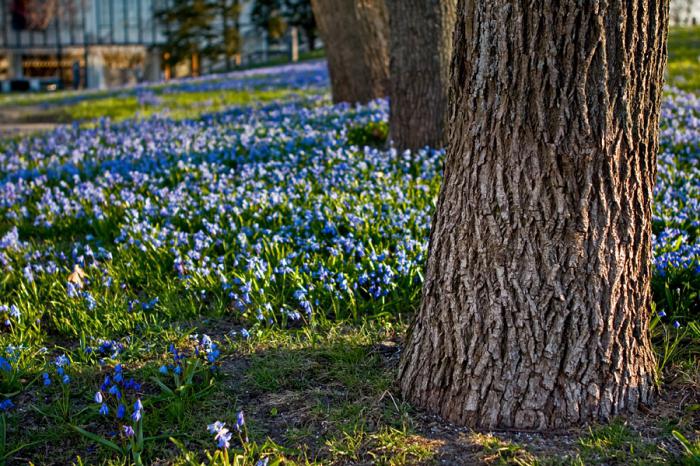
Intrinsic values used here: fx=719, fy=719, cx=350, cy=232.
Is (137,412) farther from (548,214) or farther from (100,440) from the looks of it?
(548,214)

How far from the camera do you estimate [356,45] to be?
883 centimetres

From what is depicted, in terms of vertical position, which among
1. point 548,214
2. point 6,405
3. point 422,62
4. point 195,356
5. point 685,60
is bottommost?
point 6,405

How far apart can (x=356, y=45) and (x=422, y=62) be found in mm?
2497

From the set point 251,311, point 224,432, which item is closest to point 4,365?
point 251,311

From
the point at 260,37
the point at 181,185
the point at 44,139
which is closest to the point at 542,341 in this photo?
the point at 181,185

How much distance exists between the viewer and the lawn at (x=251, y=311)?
2768mm

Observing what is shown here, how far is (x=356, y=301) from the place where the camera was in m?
4.02

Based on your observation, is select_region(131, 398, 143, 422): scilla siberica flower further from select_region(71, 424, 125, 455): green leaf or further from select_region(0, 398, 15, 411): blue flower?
select_region(0, 398, 15, 411): blue flower

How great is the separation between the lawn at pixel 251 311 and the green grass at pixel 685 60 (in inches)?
173

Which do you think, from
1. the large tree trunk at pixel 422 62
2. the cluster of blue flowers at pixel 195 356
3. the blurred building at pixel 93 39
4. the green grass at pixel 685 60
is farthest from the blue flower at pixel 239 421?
the blurred building at pixel 93 39

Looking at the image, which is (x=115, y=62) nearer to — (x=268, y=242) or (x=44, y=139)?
(x=44, y=139)

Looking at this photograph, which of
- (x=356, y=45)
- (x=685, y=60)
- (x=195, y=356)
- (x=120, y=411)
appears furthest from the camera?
(x=685, y=60)

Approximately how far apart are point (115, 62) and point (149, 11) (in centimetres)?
381

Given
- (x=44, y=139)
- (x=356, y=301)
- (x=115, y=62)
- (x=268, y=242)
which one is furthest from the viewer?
(x=115, y=62)
